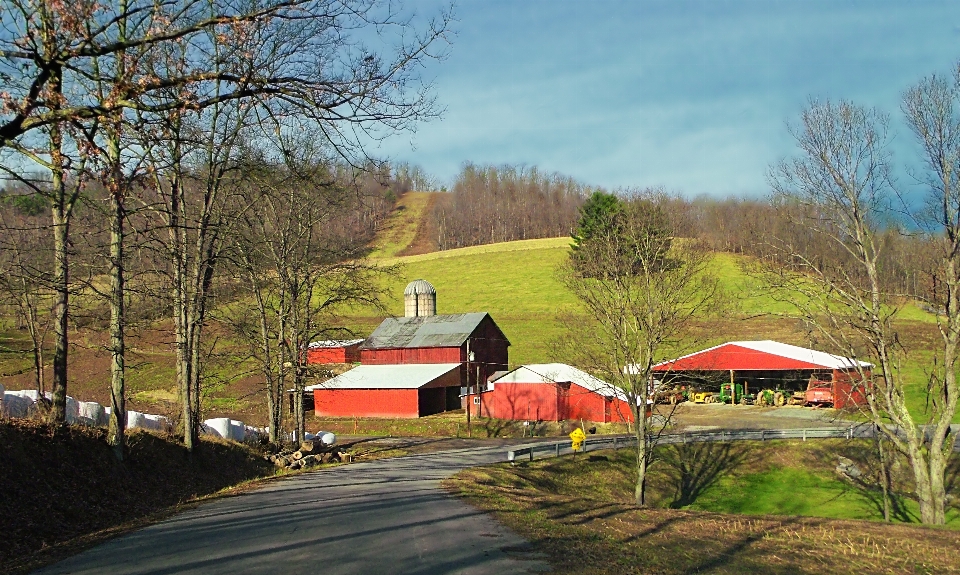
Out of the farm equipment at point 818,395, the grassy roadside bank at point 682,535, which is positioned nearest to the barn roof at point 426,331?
the farm equipment at point 818,395

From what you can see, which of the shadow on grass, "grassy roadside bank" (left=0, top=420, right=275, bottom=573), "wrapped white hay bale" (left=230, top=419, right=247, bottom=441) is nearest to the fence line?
the shadow on grass

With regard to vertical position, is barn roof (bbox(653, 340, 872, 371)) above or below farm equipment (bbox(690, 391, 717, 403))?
above

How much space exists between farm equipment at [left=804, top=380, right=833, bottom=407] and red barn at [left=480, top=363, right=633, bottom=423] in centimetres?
1346

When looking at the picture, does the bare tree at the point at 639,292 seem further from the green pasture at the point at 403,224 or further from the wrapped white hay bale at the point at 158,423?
the green pasture at the point at 403,224

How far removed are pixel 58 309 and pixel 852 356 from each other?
20106mm

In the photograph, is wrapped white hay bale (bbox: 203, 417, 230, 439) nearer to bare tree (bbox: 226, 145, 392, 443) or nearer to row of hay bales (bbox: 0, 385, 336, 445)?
row of hay bales (bbox: 0, 385, 336, 445)

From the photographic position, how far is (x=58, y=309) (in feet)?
49.1

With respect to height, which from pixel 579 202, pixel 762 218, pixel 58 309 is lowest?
pixel 58 309

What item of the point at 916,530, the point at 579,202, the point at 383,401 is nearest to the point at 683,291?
the point at 916,530

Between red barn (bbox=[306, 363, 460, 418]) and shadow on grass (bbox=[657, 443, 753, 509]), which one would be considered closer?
shadow on grass (bbox=[657, 443, 753, 509])

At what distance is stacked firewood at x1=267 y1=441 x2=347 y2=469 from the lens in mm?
23672

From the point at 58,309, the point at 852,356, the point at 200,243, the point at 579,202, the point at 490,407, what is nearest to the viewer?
the point at 58,309

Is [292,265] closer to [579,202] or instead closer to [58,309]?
[58,309]

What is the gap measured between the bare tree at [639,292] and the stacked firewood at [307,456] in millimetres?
9215
